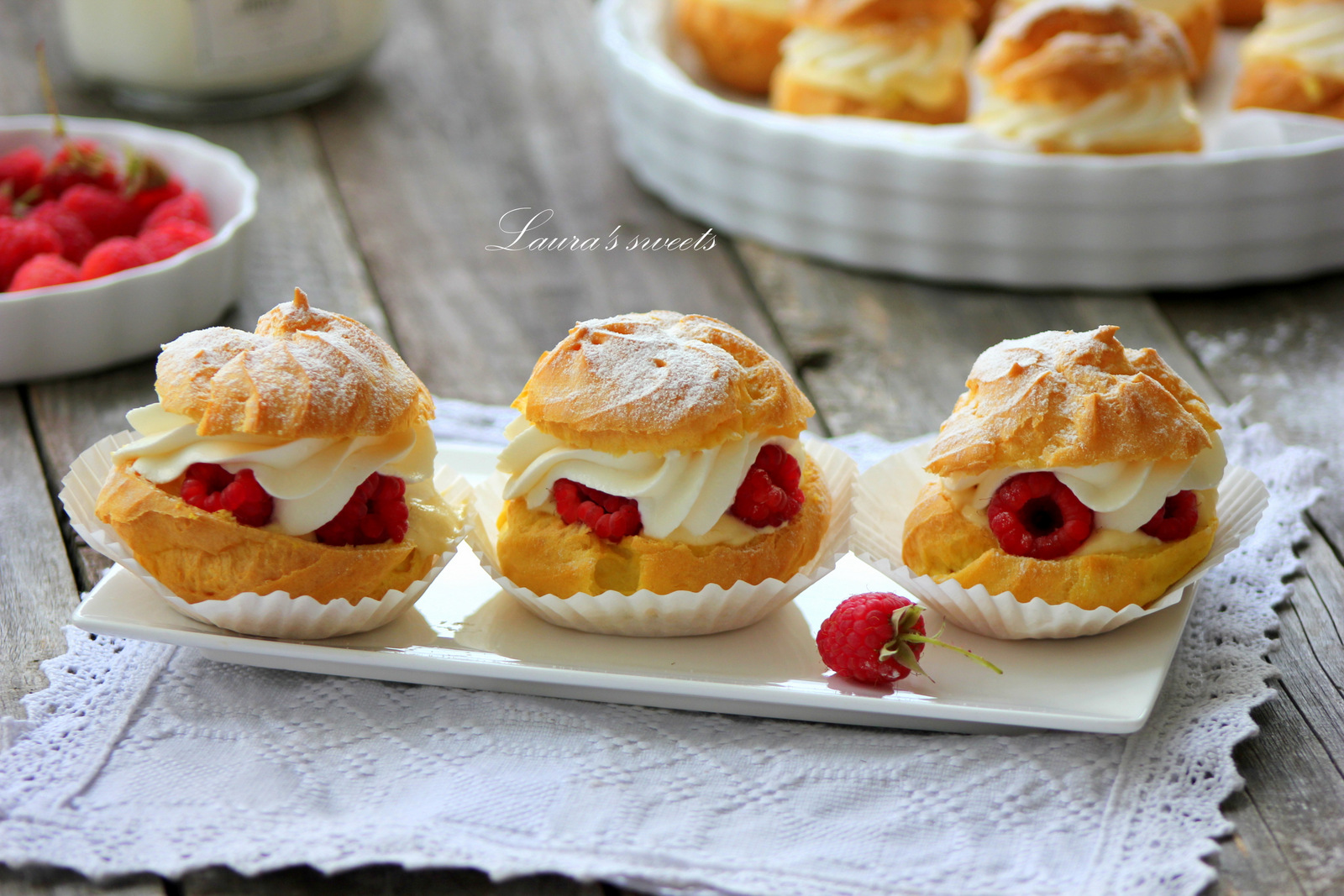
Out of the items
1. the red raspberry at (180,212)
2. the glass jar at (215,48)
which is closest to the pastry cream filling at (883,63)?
the glass jar at (215,48)

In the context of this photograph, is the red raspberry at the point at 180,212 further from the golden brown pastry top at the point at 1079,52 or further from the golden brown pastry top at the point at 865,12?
the golden brown pastry top at the point at 1079,52

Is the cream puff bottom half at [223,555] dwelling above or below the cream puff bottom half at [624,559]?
above

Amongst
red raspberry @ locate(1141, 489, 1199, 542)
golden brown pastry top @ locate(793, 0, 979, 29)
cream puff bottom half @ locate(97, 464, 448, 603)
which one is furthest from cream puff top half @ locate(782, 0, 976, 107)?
cream puff bottom half @ locate(97, 464, 448, 603)

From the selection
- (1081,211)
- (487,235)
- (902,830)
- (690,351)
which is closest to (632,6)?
(487,235)

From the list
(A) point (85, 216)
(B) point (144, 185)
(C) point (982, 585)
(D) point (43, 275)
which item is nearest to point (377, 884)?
(C) point (982, 585)

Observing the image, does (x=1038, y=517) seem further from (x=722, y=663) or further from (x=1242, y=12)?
(x=1242, y=12)

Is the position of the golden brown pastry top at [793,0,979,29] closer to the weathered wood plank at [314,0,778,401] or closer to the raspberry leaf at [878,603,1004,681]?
the weathered wood plank at [314,0,778,401]
